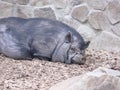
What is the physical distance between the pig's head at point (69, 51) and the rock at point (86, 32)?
1.84ft

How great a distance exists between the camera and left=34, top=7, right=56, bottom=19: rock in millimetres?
4867

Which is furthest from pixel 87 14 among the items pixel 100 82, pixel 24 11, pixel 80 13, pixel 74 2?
pixel 100 82

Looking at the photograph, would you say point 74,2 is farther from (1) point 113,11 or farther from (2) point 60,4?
(1) point 113,11

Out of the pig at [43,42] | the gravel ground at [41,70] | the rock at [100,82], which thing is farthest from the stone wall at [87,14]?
the rock at [100,82]

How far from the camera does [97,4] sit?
4.57 metres

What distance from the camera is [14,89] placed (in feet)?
10.8

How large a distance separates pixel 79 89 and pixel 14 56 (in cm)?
163

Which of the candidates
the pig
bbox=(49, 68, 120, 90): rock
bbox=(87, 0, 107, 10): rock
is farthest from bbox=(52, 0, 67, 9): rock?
bbox=(49, 68, 120, 90): rock

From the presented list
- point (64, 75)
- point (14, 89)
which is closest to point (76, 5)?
point (64, 75)

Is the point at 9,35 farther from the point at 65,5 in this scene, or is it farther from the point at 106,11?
the point at 106,11

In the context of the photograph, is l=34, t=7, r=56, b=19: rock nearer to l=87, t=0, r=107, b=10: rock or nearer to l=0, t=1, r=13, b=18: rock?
l=0, t=1, r=13, b=18: rock

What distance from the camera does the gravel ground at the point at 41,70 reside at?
3.42m

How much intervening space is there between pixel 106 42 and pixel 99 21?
0.87 ft

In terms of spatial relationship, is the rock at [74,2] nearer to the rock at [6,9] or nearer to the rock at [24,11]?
the rock at [24,11]
